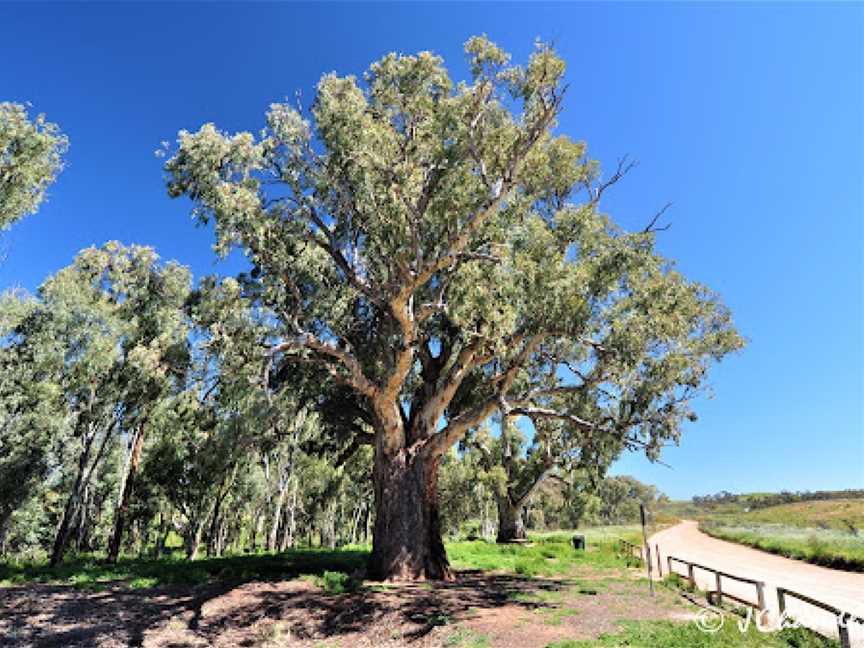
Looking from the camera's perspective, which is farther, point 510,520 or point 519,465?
point 519,465

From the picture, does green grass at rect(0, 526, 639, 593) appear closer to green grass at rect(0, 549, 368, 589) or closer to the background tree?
green grass at rect(0, 549, 368, 589)

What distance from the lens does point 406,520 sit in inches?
618

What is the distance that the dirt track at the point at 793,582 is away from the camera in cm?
1073

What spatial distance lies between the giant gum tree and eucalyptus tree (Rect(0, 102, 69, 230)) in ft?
13.2

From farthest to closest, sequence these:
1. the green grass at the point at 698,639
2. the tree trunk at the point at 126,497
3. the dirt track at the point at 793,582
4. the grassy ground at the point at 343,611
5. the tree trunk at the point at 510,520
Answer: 1. the tree trunk at the point at 510,520
2. the tree trunk at the point at 126,497
3. the dirt track at the point at 793,582
4. the grassy ground at the point at 343,611
5. the green grass at the point at 698,639

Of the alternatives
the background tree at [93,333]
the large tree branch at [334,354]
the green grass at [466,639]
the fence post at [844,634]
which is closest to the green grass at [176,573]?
the background tree at [93,333]

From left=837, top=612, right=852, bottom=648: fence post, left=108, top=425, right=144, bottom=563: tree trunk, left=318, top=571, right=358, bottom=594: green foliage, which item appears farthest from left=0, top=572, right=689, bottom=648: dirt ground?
left=108, top=425, right=144, bottom=563: tree trunk

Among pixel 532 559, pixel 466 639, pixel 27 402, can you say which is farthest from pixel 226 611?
pixel 27 402

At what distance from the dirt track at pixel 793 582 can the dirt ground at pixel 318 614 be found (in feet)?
7.84

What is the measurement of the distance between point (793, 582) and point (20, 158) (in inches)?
953

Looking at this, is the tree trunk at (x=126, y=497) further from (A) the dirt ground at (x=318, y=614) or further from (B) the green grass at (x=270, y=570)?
(A) the dirt ground at (x=318, y=614)

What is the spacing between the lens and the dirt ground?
1008 centimetres

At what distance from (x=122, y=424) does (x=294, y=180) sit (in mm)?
17215

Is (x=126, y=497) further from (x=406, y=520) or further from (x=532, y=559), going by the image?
(x=532, y=559)
